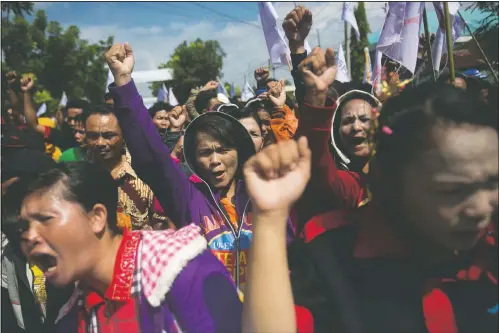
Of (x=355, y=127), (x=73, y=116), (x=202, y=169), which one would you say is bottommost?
(x=202, y=169)

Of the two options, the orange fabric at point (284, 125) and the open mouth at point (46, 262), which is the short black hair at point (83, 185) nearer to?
the open mouth at point (46, 262)

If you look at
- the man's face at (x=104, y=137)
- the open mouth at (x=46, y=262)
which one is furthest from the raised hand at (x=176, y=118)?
the open mouth at (x=46, y=262)

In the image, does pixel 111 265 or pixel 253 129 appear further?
pixel 253 129

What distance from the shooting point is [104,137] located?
3.64 metres

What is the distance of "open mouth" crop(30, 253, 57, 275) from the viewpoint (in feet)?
5.21

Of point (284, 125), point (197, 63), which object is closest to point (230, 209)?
point (284, 125)

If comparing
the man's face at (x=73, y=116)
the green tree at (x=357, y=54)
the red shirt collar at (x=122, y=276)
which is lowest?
the red shirt collar at (x=122, y=276)

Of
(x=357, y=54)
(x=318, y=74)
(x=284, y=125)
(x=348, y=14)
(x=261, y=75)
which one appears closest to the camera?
(x=318, y=74)

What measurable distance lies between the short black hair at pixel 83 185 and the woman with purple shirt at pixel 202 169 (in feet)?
1.29

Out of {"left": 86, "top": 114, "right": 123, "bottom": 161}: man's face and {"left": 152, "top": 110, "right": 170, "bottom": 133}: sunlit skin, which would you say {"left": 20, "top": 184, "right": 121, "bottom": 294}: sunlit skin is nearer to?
{"left": 86, "top": 114, "right": 123, "bottom": 161}: man's face

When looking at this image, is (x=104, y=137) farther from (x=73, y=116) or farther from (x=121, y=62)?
(x=73, y=116)

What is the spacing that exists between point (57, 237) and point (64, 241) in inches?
0.9

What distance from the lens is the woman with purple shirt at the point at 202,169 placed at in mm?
2199

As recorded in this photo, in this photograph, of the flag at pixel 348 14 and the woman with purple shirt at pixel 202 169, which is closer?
the woman with purple shirt at pixel 202 169
